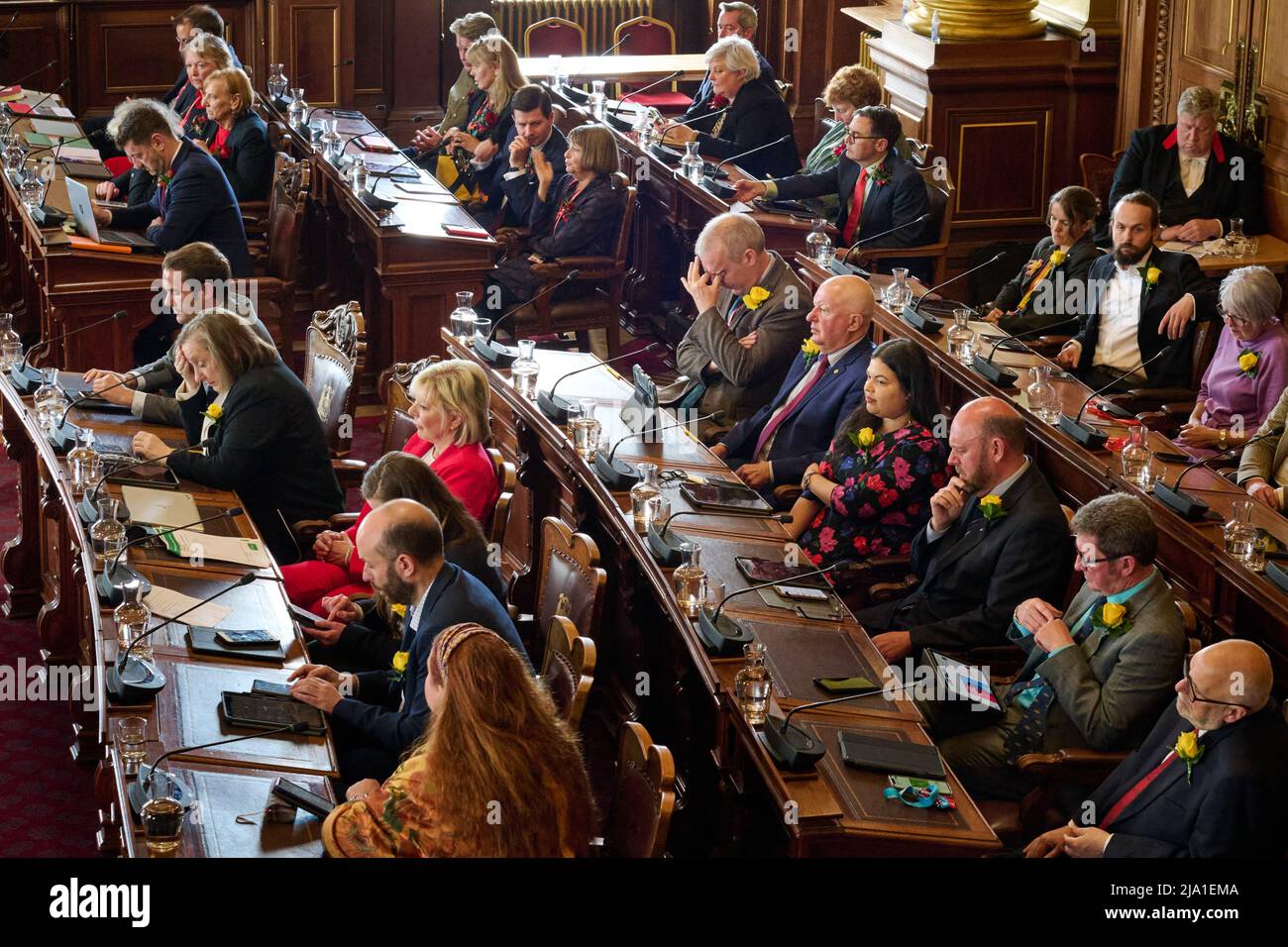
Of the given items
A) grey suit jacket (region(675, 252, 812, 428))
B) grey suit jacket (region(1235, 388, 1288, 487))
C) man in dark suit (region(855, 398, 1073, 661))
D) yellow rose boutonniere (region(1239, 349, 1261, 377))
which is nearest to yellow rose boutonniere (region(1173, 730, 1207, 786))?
man in dark suit (region(855, 398, 1073, 661))

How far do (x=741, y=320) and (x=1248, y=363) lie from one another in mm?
1865

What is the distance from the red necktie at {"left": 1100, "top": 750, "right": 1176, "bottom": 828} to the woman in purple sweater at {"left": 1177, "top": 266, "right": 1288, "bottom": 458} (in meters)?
2.28

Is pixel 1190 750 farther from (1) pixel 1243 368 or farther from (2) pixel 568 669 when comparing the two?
(1) pixel 1243 368

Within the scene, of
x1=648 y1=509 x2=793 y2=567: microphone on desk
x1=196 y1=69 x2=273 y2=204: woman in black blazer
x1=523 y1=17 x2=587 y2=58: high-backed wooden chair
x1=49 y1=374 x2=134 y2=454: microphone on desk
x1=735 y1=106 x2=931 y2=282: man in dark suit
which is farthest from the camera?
x1=523 y1=17 x2=587 y2=58: high-backed wooden chair

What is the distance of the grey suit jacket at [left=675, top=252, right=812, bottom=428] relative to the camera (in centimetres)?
651

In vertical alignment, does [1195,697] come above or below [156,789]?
above

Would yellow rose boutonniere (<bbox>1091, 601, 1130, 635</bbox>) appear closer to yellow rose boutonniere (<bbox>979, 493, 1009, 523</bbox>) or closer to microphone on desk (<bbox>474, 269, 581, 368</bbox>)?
yellow rose boutonniere (<bbox>979, 493, 1009, 523</bbox>)

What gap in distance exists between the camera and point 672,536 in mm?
4992

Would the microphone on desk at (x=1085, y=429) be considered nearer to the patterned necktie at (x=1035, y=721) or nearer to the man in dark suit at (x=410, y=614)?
the patterned necktie at (x=1035, y=721)

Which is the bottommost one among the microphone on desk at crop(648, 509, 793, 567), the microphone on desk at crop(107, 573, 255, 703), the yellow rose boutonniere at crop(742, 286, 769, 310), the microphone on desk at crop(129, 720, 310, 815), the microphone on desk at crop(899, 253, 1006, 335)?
the microphone on desk at crop(129, 720, 310, 815)

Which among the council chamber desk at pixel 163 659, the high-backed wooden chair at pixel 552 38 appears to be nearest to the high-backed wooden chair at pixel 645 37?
the high-backed wooden chair at pixel 552 38

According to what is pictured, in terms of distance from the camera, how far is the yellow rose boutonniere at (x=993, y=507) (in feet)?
16.1

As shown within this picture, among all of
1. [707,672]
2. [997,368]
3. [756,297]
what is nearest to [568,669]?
[707,672]
